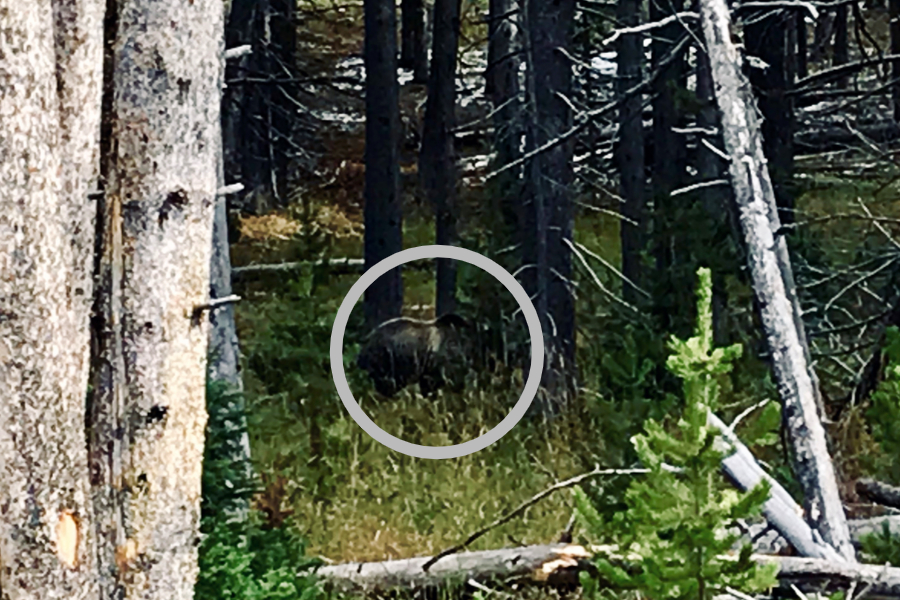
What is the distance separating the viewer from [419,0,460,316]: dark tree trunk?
13.7m

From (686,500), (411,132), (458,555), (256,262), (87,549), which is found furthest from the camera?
(411,132)

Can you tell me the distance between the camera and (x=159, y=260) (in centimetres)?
344

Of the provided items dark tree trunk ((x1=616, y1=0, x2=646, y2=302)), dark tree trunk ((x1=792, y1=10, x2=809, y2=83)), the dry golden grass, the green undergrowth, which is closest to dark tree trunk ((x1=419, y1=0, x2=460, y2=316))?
the green undergrowth

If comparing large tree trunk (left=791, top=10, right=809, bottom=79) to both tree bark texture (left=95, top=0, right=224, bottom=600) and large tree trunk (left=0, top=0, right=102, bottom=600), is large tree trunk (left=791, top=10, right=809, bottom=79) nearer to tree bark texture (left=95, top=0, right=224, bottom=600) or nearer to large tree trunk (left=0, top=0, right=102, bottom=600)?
tree bark texture (left=95, top=0, right=224, bottom=600)

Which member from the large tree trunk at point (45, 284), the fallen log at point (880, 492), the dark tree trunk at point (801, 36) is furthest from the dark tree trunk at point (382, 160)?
the large tree trunk at point (45, 284)

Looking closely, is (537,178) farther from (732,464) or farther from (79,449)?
(79,449)

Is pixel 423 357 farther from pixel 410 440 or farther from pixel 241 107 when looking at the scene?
pixel 241 107

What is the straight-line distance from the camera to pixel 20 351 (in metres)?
3.20

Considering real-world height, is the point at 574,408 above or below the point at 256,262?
below

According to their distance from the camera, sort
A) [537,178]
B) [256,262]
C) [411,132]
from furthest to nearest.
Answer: [411,132] < [256,262] < [537,178]

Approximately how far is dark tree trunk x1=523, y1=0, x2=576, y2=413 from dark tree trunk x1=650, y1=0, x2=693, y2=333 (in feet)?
2.56

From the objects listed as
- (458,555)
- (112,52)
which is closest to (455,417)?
(458,555)

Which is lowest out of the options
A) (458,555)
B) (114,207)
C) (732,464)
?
(458,555)

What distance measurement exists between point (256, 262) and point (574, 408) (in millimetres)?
11285
